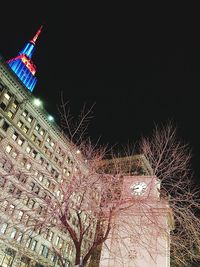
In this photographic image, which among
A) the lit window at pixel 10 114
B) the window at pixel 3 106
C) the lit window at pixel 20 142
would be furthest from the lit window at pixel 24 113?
the lit window at pixel 20 142

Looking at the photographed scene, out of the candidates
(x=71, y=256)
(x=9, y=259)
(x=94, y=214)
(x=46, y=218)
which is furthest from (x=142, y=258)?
(x=71, y=256)

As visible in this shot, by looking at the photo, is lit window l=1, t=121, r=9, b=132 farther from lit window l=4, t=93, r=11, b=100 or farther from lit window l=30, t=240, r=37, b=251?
lit window l=30, t=240, r=37, b=251

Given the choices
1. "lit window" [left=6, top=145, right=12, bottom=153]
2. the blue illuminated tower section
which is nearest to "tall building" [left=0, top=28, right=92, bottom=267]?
"lit window" [left=6, top=145, right=12, bottom=153]

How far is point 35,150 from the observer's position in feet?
157

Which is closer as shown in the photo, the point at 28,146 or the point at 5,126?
the point at 5,126

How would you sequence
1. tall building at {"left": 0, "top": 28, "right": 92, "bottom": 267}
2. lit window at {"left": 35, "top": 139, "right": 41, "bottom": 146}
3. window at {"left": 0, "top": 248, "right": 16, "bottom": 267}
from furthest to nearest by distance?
lit window at {"left": 35, "top": 139, "right": 41, "bottom": 146}, tall building at {"left": 0, "top": 28, "right": 92, "bottom": 267}, window at {"left": 0, "top": 248, "right": 16, "bottom": 267}

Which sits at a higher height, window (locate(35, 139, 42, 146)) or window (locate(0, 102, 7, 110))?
window (locate(0, 102, 7, 110))

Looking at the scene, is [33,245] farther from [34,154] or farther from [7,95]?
[7,95]

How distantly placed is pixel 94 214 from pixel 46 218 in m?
1.53

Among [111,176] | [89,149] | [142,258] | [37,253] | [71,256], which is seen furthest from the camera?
[71,256]

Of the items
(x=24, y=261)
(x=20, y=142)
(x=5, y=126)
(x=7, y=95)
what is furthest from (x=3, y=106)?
(x=24, y=261)

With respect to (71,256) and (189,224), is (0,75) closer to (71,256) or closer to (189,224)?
(71,256)

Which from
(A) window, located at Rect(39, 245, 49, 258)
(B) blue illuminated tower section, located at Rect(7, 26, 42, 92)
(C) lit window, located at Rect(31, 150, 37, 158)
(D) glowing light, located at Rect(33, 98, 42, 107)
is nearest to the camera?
(A) window, located at Rect(39, 245, 49, 258)

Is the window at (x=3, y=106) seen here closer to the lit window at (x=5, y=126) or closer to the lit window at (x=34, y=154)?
the lit window at (x=5, y=126)
